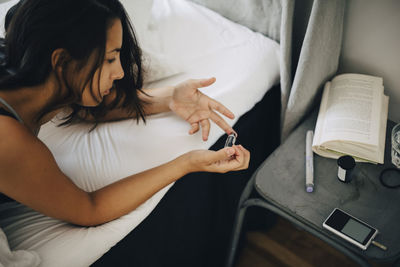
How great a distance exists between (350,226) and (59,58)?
2.24ft

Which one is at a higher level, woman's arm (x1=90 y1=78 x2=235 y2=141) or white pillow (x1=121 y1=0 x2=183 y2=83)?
white pillow (x1=121 y1=0 x2=183 y2=83)

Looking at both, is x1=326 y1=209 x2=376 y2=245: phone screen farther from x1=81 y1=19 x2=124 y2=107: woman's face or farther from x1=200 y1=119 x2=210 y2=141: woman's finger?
x1=81 y1=19 x2=124 y2=107: woman's face

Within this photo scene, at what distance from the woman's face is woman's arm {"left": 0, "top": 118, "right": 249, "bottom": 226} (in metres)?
0.16

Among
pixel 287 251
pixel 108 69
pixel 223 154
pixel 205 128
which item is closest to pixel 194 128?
pixel 205 128

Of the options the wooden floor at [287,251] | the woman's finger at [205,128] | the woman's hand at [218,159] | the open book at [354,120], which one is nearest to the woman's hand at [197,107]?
the woman's finger at [205,128]

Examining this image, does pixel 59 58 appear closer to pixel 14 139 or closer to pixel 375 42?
pixel 14 139

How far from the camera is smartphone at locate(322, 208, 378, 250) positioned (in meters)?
0.65

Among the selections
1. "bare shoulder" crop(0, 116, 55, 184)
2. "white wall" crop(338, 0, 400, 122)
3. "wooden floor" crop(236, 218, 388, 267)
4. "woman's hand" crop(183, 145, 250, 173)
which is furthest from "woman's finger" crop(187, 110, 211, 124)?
"wooden floor" crop(236, 218, 388, 267)

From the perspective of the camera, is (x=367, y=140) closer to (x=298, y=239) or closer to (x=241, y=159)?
(x=241, y=159)

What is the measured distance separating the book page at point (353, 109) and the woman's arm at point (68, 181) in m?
Answer: 0.25

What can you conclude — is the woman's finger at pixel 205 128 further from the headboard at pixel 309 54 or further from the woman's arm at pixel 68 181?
the headboard at pixel 309 54

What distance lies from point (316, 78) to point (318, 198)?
14.7 inches

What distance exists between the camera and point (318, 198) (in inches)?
29.3

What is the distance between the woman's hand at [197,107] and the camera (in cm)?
87
